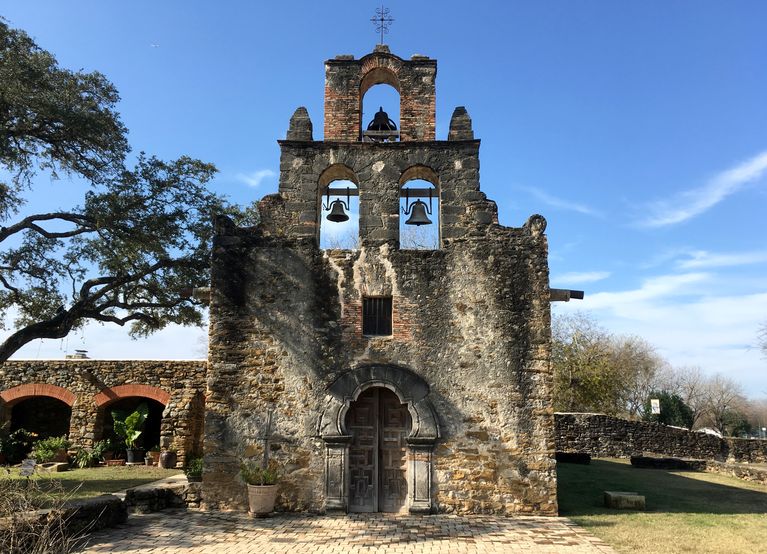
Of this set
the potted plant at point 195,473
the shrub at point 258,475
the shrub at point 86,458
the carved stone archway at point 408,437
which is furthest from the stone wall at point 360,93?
the shrub at point 86,458

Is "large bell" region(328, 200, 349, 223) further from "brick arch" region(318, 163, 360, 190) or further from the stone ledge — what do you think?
the stone ledge

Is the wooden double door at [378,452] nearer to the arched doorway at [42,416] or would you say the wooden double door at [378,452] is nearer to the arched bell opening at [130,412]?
the arched bell opening at [130,412]

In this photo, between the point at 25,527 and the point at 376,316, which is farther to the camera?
the point at 376,316

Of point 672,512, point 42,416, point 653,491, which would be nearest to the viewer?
point 672,512

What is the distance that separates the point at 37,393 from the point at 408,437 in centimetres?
1419

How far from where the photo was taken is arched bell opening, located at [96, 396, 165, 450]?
17.8 m

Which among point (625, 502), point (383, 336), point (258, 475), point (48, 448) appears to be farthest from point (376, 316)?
point (48, 448)

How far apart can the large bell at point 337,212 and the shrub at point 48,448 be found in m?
12.3

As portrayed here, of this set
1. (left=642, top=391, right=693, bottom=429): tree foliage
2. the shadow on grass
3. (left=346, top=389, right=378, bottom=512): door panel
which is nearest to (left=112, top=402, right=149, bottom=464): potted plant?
(left=346, top=389, right=378, bottom=512): door panel

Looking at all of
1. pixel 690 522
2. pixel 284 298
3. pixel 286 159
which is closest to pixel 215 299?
pixel 284 298

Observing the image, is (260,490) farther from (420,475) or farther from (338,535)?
(420,475)

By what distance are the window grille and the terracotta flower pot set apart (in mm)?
3340

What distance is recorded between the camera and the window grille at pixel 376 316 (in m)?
10.7

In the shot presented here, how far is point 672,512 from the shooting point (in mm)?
10664
